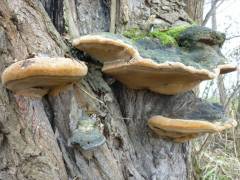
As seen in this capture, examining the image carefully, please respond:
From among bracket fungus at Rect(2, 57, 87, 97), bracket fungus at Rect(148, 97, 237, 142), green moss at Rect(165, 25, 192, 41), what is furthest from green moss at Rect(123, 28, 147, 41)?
bracket fungus at Rect(2, 57, 87, 97)

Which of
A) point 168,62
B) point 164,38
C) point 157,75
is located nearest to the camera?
point 168,62

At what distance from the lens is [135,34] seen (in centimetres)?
198

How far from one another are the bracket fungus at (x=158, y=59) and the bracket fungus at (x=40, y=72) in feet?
0.83

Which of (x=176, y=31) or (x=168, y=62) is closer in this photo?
(x=168, y=62)

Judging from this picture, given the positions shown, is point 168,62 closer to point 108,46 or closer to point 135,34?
point 108,46

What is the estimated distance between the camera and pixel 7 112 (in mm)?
1698

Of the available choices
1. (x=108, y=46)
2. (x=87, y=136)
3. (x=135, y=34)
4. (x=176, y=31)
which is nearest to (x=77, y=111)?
(x=87, y=136)

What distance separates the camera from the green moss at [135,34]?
1914 millimetres

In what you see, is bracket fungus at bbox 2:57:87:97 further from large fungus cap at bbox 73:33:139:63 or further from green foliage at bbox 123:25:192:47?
green foliage at bbox 123:25:192:47

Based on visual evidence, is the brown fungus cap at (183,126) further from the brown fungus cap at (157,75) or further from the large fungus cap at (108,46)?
the large fungus cap at (108,46)

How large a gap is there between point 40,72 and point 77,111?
59 centimetres

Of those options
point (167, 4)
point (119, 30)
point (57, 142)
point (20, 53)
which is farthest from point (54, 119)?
point (167, 4)

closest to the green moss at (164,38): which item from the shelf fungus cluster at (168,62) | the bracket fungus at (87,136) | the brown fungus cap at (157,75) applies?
the shelf fungus cluster at (168,62)

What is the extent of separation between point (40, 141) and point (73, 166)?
0.79 ft
